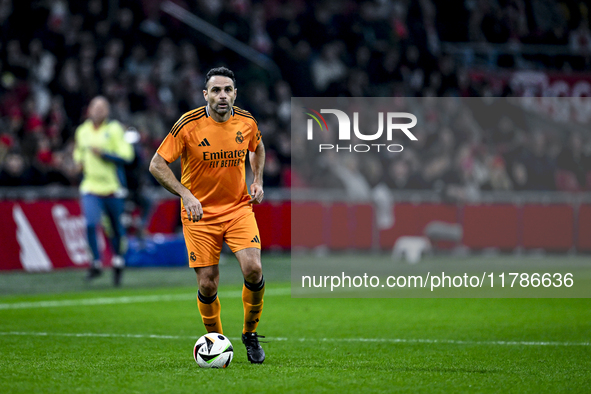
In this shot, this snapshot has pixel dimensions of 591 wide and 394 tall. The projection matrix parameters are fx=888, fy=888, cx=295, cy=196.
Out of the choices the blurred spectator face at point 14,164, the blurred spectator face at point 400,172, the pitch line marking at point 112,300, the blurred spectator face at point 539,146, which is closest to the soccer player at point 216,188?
the pitch line marking at point 112,300

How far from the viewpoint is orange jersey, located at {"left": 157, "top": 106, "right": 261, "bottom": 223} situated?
21.9 ft

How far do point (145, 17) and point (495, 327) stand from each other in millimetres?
13057

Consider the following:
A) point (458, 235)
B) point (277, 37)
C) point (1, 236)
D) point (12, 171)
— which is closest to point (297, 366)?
point (1, 236)

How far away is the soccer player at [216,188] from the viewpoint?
6621 millimetres

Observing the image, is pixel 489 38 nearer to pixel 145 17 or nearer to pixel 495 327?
pixel 145 17

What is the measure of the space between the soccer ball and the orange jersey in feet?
3.15

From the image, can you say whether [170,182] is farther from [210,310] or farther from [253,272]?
[210,310]

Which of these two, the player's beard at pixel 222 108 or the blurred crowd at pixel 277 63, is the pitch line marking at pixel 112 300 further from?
the player's beard at pixel 222 108

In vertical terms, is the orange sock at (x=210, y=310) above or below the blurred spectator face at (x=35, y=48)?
below

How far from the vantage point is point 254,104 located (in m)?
20.5

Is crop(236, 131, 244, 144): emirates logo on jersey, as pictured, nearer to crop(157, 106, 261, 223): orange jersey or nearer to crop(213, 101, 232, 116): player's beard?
crop(157, 106, 261, 223): orange jersey

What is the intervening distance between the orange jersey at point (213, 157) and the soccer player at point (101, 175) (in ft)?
19.2

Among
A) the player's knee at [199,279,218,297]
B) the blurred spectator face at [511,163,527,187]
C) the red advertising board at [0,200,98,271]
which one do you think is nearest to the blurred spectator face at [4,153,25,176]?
the red advertising board at [0,200,98,271]

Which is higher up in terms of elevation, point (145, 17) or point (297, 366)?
point (145, 17)
